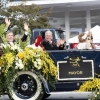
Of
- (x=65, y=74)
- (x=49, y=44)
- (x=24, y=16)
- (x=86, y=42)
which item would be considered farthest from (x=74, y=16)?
(x=65, y=74)

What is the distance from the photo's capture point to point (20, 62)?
716 cm

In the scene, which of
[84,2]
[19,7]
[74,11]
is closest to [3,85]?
[19,7]

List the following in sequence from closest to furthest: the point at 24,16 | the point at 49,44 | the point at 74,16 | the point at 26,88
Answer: the point at 26,88
the point at 49,44
the point at 24,16
the point at 74,16

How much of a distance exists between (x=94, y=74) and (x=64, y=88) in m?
0.72

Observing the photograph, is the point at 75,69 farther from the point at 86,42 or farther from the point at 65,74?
the point at 86,42

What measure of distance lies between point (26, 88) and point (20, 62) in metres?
1.37

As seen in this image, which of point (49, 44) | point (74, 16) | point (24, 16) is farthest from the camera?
point (74, 16)

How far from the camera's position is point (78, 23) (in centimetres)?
3088

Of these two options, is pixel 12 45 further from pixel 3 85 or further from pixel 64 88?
pixel 64 88

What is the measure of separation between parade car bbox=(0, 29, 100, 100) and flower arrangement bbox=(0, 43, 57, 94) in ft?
2.63

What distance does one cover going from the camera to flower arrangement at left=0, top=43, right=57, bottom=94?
279 inches

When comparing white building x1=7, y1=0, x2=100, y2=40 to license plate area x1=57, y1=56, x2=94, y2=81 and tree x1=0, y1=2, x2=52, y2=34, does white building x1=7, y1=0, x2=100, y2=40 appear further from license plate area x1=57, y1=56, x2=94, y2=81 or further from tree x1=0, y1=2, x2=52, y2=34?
license plate area x1=57, y1=56, x2=94, y2=81

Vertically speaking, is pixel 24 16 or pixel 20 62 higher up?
pixel 24 16

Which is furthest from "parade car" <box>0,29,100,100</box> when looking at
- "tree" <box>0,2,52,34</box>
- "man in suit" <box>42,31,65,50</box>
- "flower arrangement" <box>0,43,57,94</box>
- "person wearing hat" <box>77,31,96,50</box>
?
"tree" <box>0,2,52,34</box>
